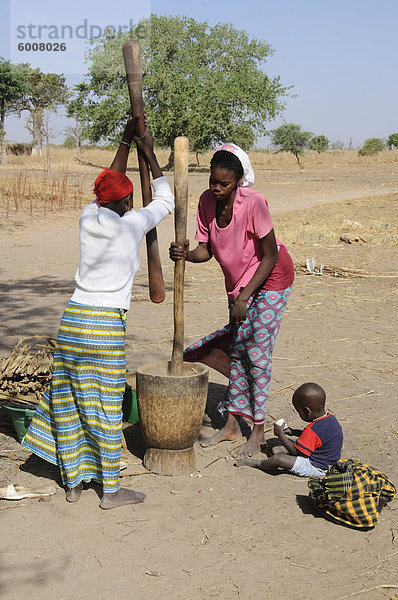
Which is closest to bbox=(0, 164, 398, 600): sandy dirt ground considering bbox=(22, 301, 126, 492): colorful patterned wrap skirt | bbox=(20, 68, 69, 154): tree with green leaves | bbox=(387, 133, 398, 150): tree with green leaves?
bbox=(22, 301, 126, 492): colorful patterned wrap skirt

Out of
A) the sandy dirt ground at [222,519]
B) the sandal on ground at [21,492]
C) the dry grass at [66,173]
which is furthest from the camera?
the dry grass at [66,173]

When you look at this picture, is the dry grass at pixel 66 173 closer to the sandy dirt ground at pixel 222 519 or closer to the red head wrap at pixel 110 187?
A: the sandy dirt ground at pixel 222 519

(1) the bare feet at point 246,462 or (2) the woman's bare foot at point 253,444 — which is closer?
(1) the bare feet at point 246,462

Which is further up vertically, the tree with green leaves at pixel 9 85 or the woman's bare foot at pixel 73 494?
the tree with green leaves at pixel 9 85

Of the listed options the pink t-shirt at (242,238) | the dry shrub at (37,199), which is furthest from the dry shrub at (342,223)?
the pink t-shirt at (242,238)

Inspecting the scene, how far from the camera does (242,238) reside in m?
3.56

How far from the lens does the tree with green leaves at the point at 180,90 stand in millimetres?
29297

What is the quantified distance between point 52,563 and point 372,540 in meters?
1.39

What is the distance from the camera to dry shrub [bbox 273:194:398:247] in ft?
38.0

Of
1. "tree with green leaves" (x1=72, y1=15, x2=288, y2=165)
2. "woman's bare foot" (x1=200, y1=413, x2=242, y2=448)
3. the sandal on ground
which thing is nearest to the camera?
the sandal on ground

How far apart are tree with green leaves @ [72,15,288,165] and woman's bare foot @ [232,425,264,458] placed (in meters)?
26.2

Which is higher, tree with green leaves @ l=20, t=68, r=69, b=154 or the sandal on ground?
tree with green leaves @ l=20, t=68, r=69, b=154

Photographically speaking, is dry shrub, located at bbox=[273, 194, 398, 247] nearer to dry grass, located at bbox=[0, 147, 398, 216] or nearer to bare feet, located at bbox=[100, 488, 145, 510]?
dry grass, located at bbox=[0, 147, 398, 216]

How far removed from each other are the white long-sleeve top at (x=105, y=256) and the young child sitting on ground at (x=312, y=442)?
3.61 ft
